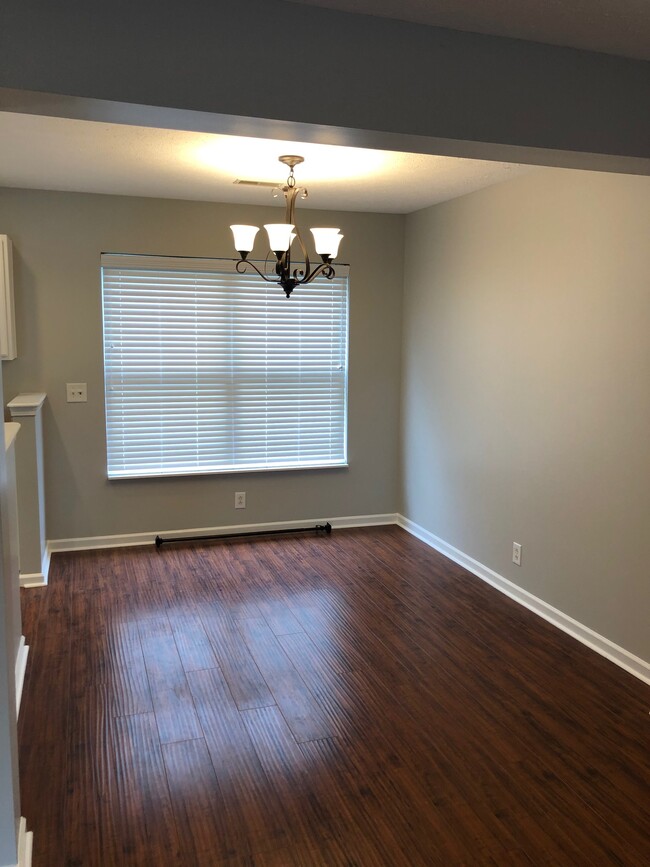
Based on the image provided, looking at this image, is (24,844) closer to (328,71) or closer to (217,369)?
(328,71)

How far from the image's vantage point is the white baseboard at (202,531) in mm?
4688

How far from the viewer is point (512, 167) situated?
3.52 meters

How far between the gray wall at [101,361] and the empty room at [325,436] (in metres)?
0.02

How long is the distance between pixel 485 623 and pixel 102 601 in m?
2.07

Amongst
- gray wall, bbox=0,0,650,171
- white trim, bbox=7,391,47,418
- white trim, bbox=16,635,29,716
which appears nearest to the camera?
gray wall, bbox=0,0,650,171

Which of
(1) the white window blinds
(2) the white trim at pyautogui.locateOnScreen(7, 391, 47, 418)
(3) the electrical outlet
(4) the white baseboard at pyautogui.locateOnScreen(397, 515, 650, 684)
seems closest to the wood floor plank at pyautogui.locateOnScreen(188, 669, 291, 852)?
(4) the white baseboard at pyautogui.locateOnScreen(397, 515, 650, 684)

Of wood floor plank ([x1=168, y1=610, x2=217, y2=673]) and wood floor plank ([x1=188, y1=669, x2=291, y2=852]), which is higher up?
wood floor plank ([x1=168, y1=610, x2=217, y2=673])

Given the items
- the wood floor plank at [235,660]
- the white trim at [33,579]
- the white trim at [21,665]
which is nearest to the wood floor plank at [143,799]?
the wood floor plank at [235,660]

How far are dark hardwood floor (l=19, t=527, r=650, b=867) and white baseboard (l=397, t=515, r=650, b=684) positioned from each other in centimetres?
7

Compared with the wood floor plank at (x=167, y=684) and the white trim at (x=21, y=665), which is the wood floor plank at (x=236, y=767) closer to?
the wood floor plank at (x=167, y=684)

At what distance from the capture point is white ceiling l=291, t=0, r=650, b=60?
1870mm

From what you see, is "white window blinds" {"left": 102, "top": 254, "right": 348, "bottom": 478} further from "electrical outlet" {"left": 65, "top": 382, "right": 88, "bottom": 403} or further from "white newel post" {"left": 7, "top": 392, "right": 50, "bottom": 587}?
"white newel post" {"left": 7, "top": 392, "right": 50, "bottom": 587}

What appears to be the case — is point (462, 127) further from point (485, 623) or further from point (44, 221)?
point (44, 221)

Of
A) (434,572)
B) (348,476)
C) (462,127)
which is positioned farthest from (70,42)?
(348,476)
